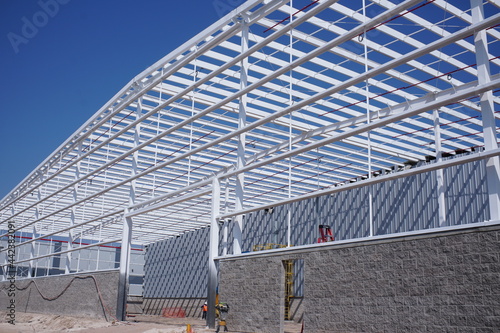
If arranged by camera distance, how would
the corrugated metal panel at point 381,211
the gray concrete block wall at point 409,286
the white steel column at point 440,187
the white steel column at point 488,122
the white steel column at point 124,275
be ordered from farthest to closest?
the white steel column at point 124,275
the corrugated metal panel at point 381,211
the white steel column at point 440,187
the white steel column at point 488,122
the gray concrete block wall at point 409,286

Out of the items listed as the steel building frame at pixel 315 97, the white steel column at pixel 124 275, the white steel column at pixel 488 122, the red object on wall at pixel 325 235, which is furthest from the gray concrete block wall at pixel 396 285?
the white steel column at pixel 124 275

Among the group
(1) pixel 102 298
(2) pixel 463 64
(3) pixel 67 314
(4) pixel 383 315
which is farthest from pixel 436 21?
(3) pixel 67 314

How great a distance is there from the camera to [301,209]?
28.5 metres

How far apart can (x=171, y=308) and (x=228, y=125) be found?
58.1ft

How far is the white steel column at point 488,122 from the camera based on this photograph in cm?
1273

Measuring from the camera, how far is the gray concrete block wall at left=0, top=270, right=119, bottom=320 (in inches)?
1088

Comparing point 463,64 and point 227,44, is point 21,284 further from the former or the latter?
point 463,64

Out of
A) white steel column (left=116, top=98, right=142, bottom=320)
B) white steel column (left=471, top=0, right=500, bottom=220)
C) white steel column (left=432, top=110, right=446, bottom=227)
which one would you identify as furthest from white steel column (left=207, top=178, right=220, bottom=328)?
white steel column (left=471, top=0, right=500, bottom=220)

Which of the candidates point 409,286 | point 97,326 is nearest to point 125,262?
point 97,326

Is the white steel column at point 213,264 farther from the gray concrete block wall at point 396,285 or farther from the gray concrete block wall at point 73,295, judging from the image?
the gray concrete block wall at point 73,295

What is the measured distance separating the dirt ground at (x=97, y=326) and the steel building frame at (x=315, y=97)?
2.28 meters

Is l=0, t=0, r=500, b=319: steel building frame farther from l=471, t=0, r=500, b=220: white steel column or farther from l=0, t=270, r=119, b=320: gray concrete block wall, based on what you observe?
l=0, t=270, r=119, b=320: gray concrete block wall

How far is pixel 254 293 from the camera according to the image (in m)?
18.9

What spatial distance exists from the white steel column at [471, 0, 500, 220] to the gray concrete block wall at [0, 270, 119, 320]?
1926 centimetres
